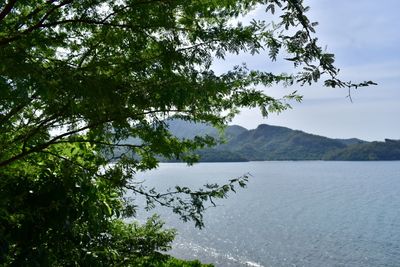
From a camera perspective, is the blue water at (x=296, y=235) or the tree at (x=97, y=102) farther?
the blue water at (x=296, y=235)

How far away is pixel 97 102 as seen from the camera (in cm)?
439

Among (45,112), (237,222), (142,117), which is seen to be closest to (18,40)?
(45,112)

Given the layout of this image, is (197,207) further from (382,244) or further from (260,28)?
(382,244)

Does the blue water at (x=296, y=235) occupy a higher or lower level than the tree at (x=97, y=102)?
lower

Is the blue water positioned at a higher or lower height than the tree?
lower

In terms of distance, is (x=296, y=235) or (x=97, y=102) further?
(x=296, y=235)

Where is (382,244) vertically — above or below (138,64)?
below

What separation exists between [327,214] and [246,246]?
25.5 m

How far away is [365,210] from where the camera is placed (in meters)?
69.1

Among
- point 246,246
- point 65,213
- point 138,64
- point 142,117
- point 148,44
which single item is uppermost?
point 148,44

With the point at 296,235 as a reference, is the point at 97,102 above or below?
above

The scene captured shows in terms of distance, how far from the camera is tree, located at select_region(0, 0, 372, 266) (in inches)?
194

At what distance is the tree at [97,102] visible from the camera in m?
4.92

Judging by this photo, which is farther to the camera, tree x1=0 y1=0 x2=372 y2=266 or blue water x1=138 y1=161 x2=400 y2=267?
blue water x1=138 y1=161 x2=400 y2=267
